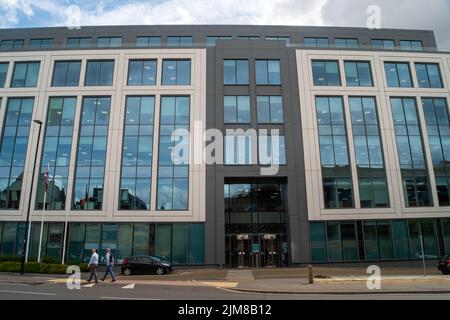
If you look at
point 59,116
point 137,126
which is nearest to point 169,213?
point 137,126

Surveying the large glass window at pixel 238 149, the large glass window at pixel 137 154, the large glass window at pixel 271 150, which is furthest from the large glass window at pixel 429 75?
the large glass window at pixel 137 154

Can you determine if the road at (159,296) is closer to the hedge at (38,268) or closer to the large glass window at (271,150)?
the hedge at (38,268)

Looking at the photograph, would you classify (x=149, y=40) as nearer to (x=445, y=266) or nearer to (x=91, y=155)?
(x=91, y=155)

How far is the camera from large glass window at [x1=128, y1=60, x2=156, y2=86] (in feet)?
115

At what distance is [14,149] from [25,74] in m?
8.29

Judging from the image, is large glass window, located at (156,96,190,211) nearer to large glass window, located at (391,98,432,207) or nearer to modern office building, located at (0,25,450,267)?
modern office building, located at (0,25,450,267)

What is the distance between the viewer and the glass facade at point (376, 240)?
30.9 meters

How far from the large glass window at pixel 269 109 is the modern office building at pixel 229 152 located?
14cm

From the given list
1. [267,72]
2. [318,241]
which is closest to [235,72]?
[267,72]

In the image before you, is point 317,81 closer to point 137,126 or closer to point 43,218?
point 137,126

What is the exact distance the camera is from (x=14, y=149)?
33.4 metres

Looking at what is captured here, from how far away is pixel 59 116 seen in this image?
34250 mm

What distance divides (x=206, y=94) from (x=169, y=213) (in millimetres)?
12085

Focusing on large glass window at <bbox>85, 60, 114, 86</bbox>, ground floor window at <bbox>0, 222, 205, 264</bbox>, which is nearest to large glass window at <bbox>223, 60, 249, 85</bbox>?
large glass window at <bbox>85, 60, 114, 86</bbox>
